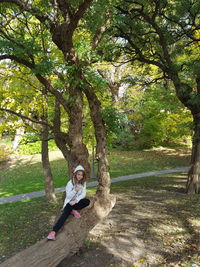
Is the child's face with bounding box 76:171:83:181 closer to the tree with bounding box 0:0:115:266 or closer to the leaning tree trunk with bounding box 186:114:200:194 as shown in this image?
the tree with bounding box 0:0:115:266

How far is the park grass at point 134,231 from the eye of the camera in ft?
17.0

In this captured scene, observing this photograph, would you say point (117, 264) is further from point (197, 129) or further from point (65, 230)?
point (197, 129)

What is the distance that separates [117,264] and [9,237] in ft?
11.3

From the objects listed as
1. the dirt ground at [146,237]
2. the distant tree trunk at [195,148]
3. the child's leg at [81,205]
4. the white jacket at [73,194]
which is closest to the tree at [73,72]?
the child's leg at [81,205]

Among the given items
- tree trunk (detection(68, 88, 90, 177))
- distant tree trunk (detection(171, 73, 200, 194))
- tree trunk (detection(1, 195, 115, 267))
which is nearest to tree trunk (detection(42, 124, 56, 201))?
Result: tree trunk (detection(68, 88, 90, 177))

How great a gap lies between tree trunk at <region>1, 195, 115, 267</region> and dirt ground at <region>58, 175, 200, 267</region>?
2.11 feet

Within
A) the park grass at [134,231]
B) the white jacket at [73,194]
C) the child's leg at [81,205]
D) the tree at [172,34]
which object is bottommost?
the park grass at [134,231]

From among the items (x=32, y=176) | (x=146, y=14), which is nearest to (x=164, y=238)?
(x=146, y=14)

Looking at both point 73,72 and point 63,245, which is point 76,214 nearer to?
point 63,245

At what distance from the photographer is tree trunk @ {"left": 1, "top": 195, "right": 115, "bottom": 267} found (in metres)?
4.22

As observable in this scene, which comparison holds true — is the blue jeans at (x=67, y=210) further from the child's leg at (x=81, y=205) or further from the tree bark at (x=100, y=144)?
the tree bark at (x=100, y=144)

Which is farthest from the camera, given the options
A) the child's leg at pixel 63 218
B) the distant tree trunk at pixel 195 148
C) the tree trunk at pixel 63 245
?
the distant tree trunk at pixel 195 148

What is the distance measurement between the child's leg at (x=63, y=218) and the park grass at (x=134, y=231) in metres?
0.97

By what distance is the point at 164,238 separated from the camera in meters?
5.95
